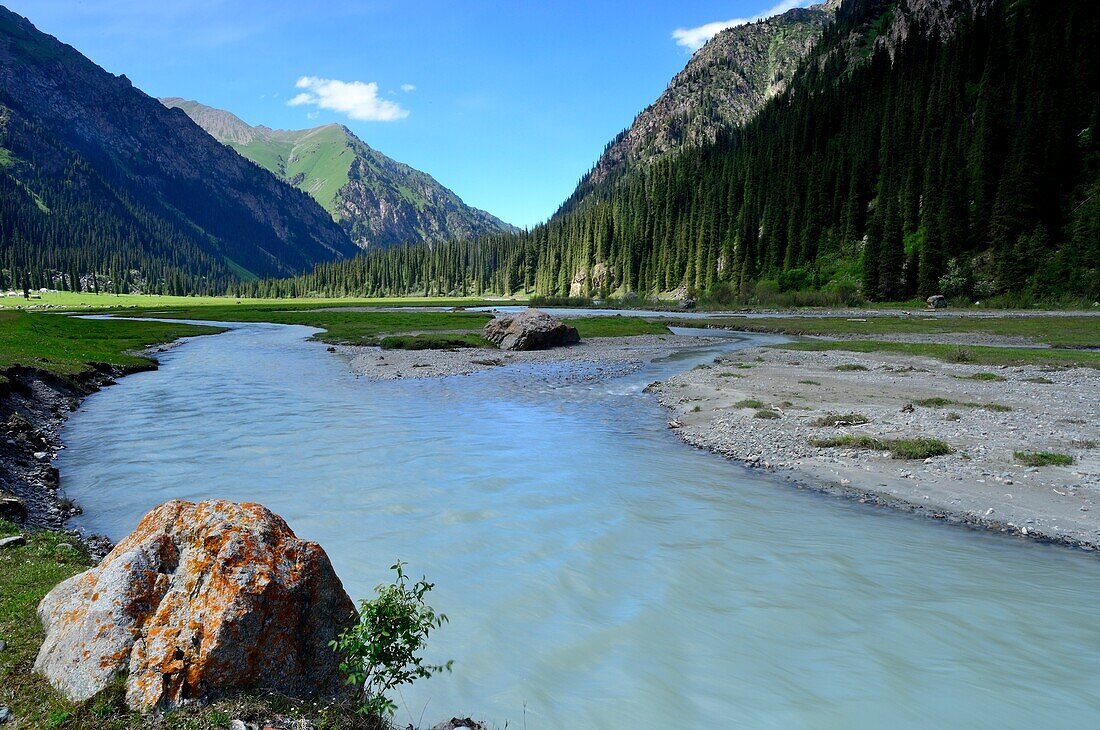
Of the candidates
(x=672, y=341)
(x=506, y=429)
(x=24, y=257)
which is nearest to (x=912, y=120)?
(x=672, y=341)

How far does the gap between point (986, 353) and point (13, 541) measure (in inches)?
1669

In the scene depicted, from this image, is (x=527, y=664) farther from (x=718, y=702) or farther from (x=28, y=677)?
(x=28, y=677)

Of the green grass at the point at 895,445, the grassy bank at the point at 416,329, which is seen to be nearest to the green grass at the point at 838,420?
the green grass at the point at 895,445

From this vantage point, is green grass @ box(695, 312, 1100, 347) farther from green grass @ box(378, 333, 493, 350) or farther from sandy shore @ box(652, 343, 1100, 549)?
green grass @ box(378, 333, 493, 350)

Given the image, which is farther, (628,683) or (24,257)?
(24,257)

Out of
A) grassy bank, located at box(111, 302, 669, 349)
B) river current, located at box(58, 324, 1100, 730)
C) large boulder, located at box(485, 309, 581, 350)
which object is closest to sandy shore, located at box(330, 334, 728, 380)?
large boulder, located at box(485, 309, 581, 350)

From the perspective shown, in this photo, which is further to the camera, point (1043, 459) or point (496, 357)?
point (496, 357)

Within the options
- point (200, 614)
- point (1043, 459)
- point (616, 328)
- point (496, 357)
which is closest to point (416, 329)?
point (616, 328)

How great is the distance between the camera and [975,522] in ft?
36.5

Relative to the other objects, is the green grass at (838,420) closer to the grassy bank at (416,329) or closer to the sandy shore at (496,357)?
the sandy shore at (496,357)

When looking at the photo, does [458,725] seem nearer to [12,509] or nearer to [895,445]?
[12,509]

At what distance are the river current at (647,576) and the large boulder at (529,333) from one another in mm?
28400

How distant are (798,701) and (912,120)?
12663cm

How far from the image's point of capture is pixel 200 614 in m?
4.66
